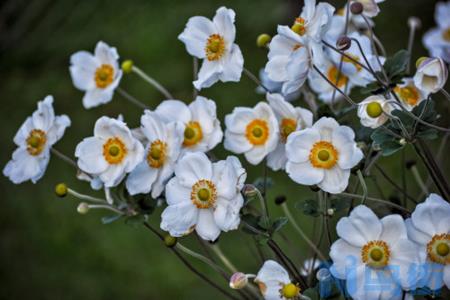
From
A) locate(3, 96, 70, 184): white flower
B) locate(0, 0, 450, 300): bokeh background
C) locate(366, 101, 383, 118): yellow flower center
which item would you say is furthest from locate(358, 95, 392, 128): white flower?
locate(0, 0, 450, 300): bokeh background

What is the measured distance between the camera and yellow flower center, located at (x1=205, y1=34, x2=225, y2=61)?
0.88 metres

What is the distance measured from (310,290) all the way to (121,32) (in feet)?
9.31

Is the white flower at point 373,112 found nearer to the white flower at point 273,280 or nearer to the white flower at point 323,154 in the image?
the white flower at point 323,154

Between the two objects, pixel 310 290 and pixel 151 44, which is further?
pixel 151 44

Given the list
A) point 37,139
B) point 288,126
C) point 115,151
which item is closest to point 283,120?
point 288,126

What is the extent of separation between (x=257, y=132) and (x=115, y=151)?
8.1 inches

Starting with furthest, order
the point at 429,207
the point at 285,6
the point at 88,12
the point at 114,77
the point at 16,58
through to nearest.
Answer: the point at 88,12, the point at 16,58, the point at 285,6, the point at 114,77, the point at 429,207

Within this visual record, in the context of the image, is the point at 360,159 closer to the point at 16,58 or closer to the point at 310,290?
the point at 310,290

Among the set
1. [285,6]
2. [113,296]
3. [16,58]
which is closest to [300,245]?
[113,296]

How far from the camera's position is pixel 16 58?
133 inches

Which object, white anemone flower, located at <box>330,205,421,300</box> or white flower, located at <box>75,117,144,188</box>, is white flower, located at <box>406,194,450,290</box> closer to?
white anemone flower, located at <box>330,205,421,300</box>

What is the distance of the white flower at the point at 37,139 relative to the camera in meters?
0.89

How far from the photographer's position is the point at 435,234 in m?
0.65

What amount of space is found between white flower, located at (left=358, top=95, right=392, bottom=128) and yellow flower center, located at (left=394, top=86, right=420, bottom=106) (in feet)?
0.47
